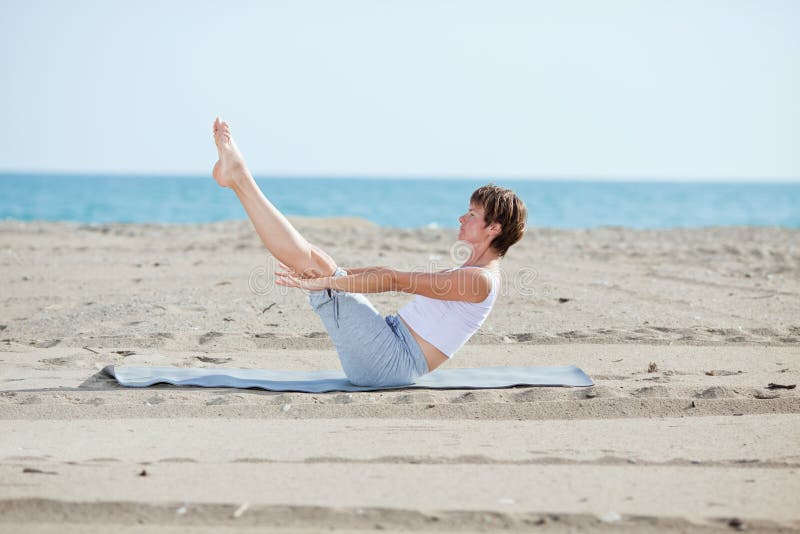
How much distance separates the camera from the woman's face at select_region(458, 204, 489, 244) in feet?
16.7

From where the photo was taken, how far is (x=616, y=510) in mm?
3311

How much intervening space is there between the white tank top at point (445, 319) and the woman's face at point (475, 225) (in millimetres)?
282

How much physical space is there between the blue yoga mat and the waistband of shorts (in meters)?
0.18

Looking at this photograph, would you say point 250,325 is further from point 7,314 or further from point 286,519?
point 286,519

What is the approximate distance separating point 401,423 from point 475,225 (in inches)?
50.4

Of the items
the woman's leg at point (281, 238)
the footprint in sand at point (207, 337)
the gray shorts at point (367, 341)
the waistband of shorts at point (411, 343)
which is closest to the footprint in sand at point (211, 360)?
the footprint in sand at point (207, 337)

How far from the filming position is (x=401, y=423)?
15.2 feet

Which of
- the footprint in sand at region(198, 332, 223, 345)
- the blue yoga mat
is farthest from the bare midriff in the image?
the footprint in sand at region(198, 332, 223, 345)

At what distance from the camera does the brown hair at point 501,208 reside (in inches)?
198

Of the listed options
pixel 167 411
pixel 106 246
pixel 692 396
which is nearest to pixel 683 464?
pixel 692 396

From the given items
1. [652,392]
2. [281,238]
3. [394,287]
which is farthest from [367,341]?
[652,392]

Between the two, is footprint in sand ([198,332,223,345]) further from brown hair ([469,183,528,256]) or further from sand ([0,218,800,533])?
brown hair ([469,183,528,256])

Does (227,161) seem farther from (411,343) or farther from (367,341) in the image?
(411,343)

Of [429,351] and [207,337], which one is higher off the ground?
[429,351]
